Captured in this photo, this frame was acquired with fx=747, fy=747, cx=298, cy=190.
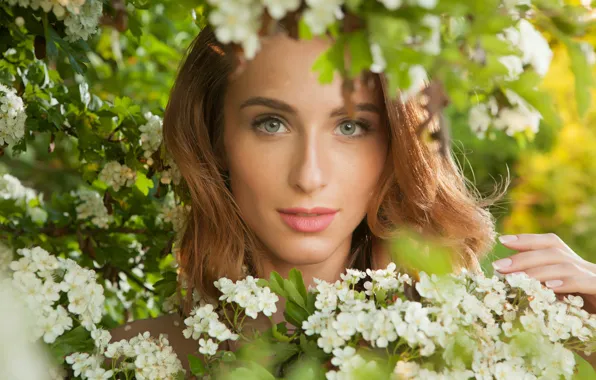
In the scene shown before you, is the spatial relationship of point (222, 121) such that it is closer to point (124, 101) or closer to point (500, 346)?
point (124, 101)

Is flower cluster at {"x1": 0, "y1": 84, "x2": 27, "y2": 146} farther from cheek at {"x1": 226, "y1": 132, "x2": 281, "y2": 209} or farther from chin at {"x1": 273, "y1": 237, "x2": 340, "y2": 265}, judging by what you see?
chin at {"x1": 273, "y1": 237, "x2": 340, "y2": 265}

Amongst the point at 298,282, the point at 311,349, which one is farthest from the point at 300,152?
the point at 311,349

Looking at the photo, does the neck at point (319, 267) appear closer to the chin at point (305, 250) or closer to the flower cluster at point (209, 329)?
the chin at point (305, 250)

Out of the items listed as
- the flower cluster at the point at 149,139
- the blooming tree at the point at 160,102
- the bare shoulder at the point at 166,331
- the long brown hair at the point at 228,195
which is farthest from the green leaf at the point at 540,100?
the flower cluster at the point at 149,139

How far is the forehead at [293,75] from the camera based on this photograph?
205 cm

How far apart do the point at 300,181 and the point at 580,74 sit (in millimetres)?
1001

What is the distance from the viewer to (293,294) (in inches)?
68.2

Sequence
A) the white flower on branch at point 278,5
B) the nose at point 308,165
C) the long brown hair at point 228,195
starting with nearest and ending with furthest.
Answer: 1. the white flower on branch at point 278,5
2. the nose at point 308,165
3. the long brown hair at point 228,195

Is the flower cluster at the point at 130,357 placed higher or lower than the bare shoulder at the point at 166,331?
higher

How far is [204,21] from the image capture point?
7.67ft

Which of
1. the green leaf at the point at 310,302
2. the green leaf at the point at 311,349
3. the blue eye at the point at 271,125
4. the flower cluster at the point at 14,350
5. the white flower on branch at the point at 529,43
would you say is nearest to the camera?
the flower cluster at the point at 14,350

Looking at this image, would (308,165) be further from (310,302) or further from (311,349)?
(311,349)

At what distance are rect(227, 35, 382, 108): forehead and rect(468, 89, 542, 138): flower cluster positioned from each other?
2.32 feet

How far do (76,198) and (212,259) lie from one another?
33.6 inches
